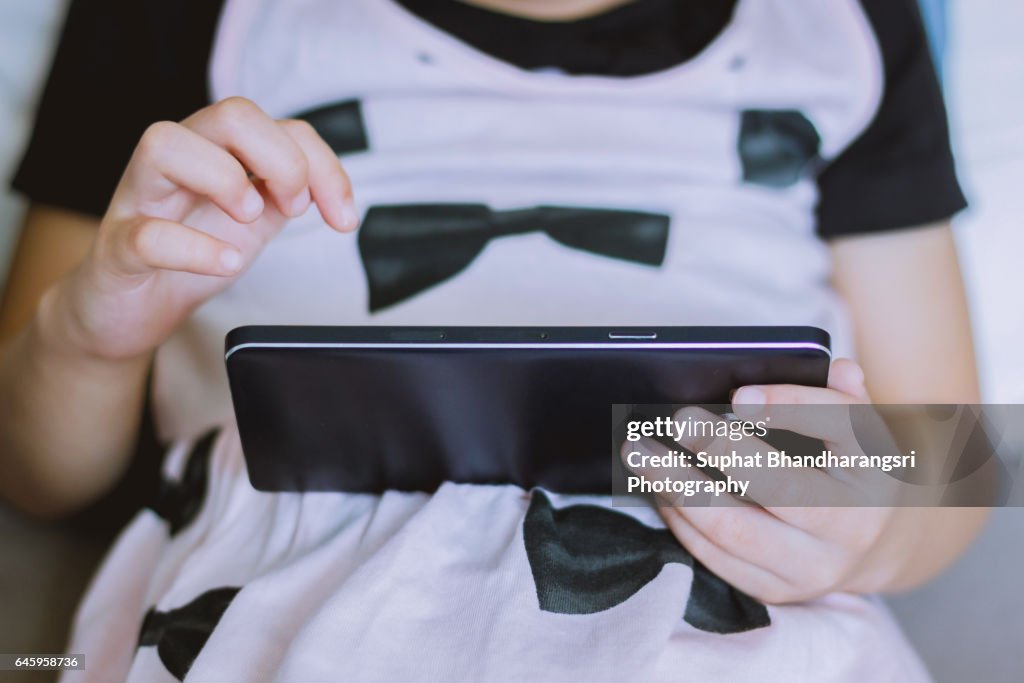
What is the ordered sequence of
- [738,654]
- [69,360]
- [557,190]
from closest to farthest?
[738,654] < [69,360] < [557,190]

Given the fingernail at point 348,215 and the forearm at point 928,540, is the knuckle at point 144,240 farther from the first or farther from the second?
the forearm at point 928,540

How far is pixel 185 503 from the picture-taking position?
0.59 meters

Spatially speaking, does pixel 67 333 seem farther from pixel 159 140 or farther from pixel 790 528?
pixel 790 528

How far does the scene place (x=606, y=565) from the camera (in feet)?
1.59

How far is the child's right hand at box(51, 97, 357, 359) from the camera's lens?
45 cm

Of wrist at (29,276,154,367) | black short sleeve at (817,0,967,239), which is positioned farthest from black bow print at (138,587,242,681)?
black short sleeve at (817,0,967,239)

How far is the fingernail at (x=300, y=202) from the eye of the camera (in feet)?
1.62

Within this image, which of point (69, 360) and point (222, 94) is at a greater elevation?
point (222, 94)

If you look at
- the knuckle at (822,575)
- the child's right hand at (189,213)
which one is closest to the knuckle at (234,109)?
the child's right hand at (189,213)

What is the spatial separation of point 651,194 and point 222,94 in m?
0.32

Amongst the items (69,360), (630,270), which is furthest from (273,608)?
(630,270)

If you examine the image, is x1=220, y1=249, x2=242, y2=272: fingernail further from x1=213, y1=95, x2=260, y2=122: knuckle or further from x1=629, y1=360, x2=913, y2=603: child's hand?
x1=629, y1=360, x2=913, y2=603: child's hand

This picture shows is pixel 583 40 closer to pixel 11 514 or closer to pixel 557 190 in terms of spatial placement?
pixel 557 190

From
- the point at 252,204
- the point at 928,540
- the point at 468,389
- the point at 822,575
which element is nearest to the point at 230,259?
the point at 252,204
